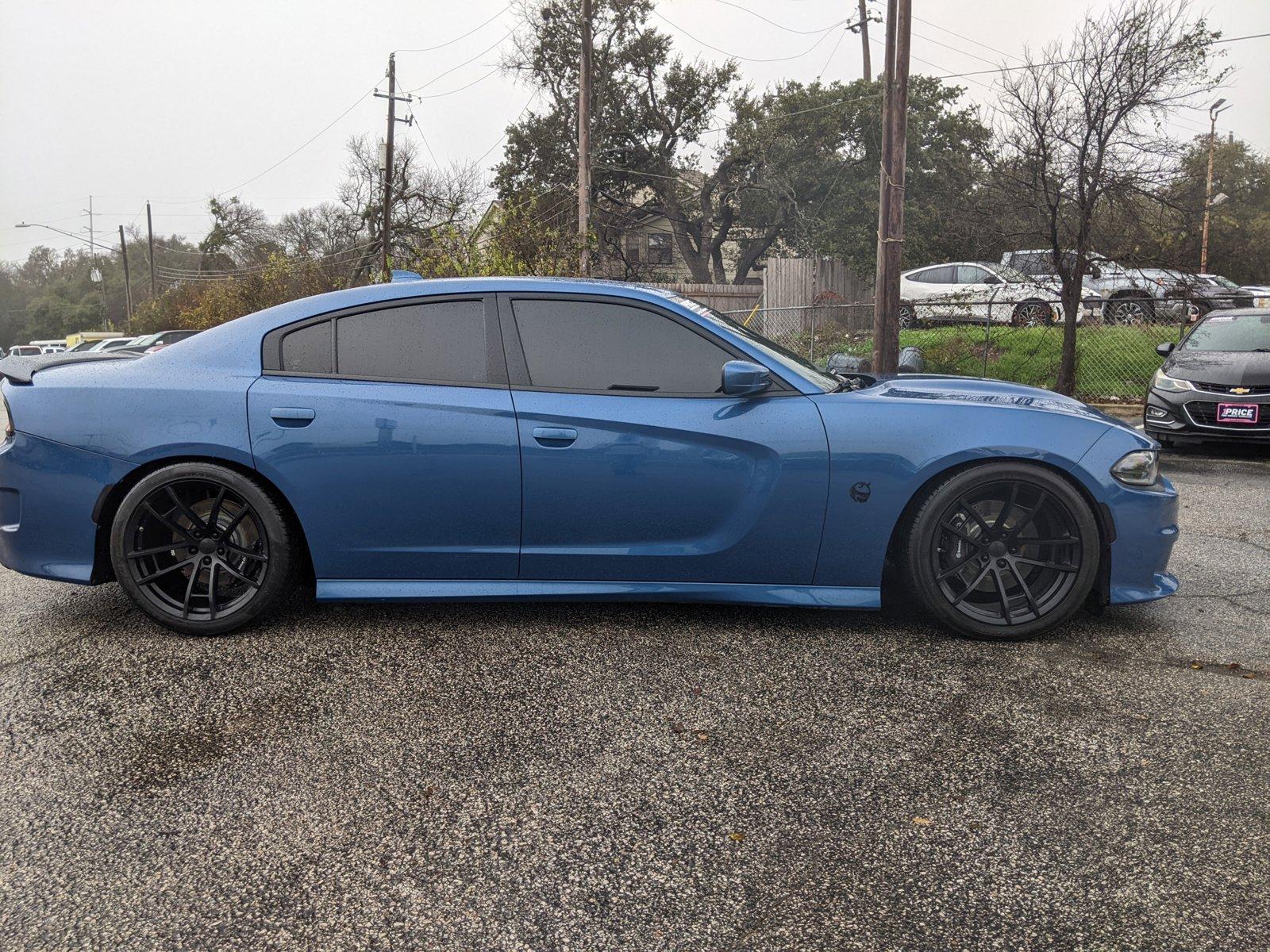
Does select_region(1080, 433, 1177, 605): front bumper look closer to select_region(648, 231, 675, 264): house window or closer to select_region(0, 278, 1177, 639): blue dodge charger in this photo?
select_region(0, 278, 1177, 639): blue dodge charger

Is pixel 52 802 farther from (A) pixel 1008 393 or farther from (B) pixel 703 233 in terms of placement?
(B) pixel 703 233

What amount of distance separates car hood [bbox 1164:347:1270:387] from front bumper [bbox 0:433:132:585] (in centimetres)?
941

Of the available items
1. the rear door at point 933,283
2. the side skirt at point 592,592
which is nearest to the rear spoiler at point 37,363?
the side skirt at point 592,592

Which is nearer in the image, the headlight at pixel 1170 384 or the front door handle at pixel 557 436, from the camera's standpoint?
the front door handle at pixel 557 436

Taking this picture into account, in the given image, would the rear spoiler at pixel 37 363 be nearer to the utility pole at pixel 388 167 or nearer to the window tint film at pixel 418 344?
the window tint film at pixel 418 344

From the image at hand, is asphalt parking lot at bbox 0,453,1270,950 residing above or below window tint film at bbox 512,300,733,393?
below

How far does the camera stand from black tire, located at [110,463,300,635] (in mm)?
3664

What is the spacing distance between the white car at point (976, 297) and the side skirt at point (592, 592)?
874 centimetres

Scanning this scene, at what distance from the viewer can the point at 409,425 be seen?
363cm

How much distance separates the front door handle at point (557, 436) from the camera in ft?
11.8

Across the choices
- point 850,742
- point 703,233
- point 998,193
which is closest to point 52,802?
point 850,742

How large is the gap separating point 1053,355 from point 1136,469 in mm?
12195

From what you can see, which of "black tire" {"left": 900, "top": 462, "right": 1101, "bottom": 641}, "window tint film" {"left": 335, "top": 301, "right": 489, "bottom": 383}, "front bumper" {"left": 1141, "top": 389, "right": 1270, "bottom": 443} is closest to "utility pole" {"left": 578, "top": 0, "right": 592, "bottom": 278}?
"front bumper" {"left": 1141, "top": 389, "right": 1270, "bottom": 443}

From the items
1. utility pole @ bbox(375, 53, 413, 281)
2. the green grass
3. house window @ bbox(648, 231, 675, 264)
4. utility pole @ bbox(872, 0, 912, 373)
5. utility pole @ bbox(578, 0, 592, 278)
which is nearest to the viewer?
utility pole @ bbox(872, 0, 912, 373)
